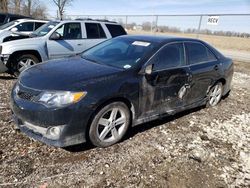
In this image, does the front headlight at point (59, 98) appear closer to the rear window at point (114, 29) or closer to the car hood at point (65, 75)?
the car hood at point (65, 75)

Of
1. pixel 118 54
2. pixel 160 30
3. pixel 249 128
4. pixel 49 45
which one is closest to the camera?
pixel 118 54

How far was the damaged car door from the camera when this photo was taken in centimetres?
376

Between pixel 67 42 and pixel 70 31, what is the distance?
0.40m

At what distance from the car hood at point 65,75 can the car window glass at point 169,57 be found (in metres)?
0.70

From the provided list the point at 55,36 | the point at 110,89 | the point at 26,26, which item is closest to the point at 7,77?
the point at 55,36

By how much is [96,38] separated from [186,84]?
14.0ft

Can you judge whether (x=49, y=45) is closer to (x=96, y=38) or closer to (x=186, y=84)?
(x=96, y=38)

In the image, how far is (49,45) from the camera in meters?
6.95

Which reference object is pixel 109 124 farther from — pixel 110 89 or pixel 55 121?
pixel 55 121

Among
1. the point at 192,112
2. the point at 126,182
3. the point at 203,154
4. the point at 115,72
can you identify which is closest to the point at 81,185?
the point at 126,182

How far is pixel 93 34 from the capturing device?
7.80 m

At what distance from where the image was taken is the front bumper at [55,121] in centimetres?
297

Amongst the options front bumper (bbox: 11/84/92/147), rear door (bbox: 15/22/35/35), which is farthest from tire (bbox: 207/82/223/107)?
rear door (bbox: 15/22/35/35)

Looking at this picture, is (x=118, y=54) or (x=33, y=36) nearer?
(x=118, y=54)
